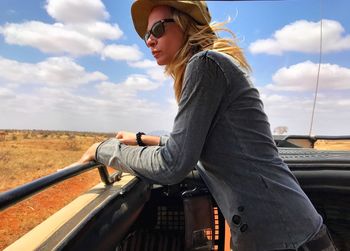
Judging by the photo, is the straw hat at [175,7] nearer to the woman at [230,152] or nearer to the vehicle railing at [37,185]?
the woman at [230,152]

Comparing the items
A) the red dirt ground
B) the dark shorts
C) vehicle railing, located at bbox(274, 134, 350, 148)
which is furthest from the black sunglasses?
the red dirt ground

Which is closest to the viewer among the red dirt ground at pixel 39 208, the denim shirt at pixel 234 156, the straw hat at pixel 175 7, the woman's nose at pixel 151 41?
the denim shirt at pixel 234 156

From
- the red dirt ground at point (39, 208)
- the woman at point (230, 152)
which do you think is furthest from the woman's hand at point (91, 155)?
the red dirt ground at point (39, 208)

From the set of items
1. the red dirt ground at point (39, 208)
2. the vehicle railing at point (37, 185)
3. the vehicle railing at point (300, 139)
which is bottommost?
the red dirt ground at point (39, 208)

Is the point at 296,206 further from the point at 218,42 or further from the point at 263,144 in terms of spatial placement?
the point at 218,42

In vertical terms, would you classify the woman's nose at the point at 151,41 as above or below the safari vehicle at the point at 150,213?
above

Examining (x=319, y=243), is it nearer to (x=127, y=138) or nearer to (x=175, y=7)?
(x=127, y=138)

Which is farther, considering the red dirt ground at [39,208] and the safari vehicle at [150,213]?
the red dirt ground at [39,208]

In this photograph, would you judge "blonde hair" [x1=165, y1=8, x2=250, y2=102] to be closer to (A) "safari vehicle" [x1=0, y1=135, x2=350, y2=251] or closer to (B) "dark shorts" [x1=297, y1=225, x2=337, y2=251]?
(A) "safari vehicle" [x1=0, y1=135, x2=350, y2=251]

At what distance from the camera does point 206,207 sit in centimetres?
221

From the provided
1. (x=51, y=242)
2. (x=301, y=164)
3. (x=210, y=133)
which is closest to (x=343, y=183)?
(x=301, y=164)

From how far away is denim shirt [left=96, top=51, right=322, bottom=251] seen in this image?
4.67 ft

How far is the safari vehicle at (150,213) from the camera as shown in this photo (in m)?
1.51

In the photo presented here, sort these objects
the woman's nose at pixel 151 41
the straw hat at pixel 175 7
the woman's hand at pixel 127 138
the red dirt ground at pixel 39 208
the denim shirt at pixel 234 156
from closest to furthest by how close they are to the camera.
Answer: the denim shirt at pixel 234 156, the straw hat at pixel 175 7, the woman's nose at pixel 151 41, the woman's hand at pixel 127 138, the red dirt ground at pixel 39 208
